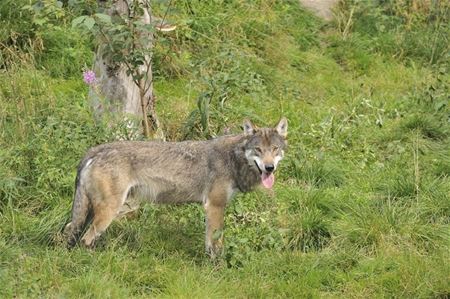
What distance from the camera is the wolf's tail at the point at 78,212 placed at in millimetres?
8227

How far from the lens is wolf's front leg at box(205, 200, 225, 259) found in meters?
8.27

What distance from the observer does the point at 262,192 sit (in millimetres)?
9320

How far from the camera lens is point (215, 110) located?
10.6 metres

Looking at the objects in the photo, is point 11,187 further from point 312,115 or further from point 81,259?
point 312,115

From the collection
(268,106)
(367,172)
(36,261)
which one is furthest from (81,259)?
(268,106)

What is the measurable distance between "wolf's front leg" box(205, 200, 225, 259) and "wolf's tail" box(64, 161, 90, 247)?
3.68 feet

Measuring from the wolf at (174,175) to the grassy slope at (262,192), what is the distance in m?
0.24

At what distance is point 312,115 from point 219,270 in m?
4.41

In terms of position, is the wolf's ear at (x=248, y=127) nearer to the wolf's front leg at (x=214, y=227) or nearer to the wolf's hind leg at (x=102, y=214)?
the wolf's front leg at (x=214, y=227)

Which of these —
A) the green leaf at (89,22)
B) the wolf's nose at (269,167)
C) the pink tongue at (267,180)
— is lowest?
the pink tongue at (267,180)

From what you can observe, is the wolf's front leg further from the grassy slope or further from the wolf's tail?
the wolf's tail

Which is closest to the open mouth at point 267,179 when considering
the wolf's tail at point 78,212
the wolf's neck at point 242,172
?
the wolf's neck at point 242,172

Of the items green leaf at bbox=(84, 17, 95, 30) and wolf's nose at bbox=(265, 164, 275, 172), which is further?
wolf's nose at bbox=(265, 164, 275, 172)

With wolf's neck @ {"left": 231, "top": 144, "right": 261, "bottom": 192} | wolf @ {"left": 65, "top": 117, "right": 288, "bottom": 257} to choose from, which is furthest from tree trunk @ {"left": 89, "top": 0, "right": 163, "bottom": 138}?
wolf's neck @ {"left": 231, "top": 144, "right": 261, "bottom": 192}
